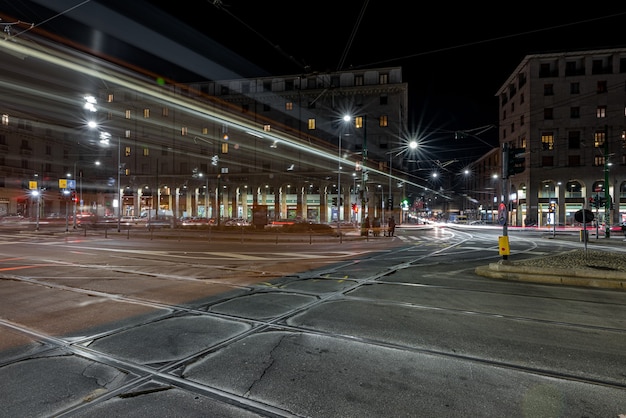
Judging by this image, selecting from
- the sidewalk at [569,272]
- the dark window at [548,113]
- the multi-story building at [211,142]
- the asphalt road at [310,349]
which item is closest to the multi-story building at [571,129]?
the dark window at [548,113]

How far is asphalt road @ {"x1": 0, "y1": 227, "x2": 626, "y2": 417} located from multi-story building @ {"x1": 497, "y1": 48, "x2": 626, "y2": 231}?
50090mm

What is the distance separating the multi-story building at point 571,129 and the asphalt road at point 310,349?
50090 mm

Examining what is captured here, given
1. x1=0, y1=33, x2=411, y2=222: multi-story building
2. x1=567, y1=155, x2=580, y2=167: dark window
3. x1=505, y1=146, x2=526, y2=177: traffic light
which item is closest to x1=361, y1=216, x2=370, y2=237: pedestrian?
x1=505, y1=146, x2=526, y2=177: traffic light

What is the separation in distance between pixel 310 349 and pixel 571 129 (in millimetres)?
59352

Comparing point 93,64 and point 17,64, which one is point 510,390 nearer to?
point 93,64

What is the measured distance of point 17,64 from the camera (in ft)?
166

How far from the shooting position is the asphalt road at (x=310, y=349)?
337 cm

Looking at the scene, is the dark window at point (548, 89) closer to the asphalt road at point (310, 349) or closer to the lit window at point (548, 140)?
the lit window at point (548, 140)

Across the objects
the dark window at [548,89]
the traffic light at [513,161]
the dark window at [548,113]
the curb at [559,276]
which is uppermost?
the dark window at [548,89]

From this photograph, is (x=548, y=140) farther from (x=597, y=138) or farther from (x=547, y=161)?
(x=597, y=138)

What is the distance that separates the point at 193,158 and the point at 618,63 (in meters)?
68.3

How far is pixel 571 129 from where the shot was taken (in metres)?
49.1

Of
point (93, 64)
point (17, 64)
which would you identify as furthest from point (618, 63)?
point (17, 64)

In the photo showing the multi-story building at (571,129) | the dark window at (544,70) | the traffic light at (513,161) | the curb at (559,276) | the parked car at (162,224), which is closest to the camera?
the curb at (559,276)
